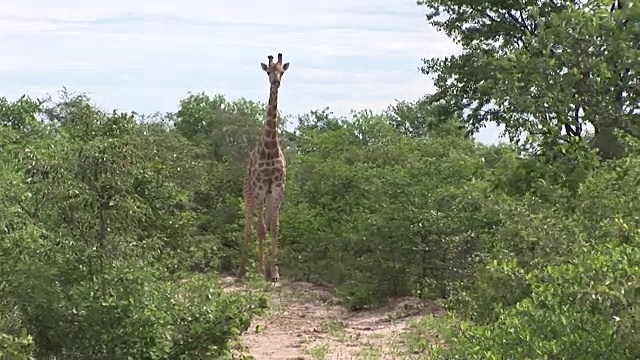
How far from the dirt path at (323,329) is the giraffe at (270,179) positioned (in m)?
0.98

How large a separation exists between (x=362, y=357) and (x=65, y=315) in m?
3.40

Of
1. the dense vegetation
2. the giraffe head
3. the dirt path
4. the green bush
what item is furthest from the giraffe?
the green bush

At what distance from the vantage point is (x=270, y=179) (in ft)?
52.4

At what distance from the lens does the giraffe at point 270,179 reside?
626 inches

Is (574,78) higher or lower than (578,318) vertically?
higher

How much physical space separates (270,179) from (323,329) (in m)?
4.57

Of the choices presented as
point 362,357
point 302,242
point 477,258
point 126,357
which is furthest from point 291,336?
point 302,242

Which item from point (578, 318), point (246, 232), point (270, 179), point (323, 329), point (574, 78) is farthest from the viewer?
point (246, 232)

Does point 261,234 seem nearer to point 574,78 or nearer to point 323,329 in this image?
point 323,329

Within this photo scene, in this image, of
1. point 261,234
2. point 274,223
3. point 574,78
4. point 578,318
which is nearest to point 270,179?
point 274,223

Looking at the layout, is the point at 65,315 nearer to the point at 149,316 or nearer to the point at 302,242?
the point at 149,316

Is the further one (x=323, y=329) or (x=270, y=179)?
(x=270, y=179)

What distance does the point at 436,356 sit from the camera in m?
5.70

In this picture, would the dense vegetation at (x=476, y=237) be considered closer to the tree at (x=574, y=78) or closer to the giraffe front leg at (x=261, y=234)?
the tree at (x=574, y=78)
